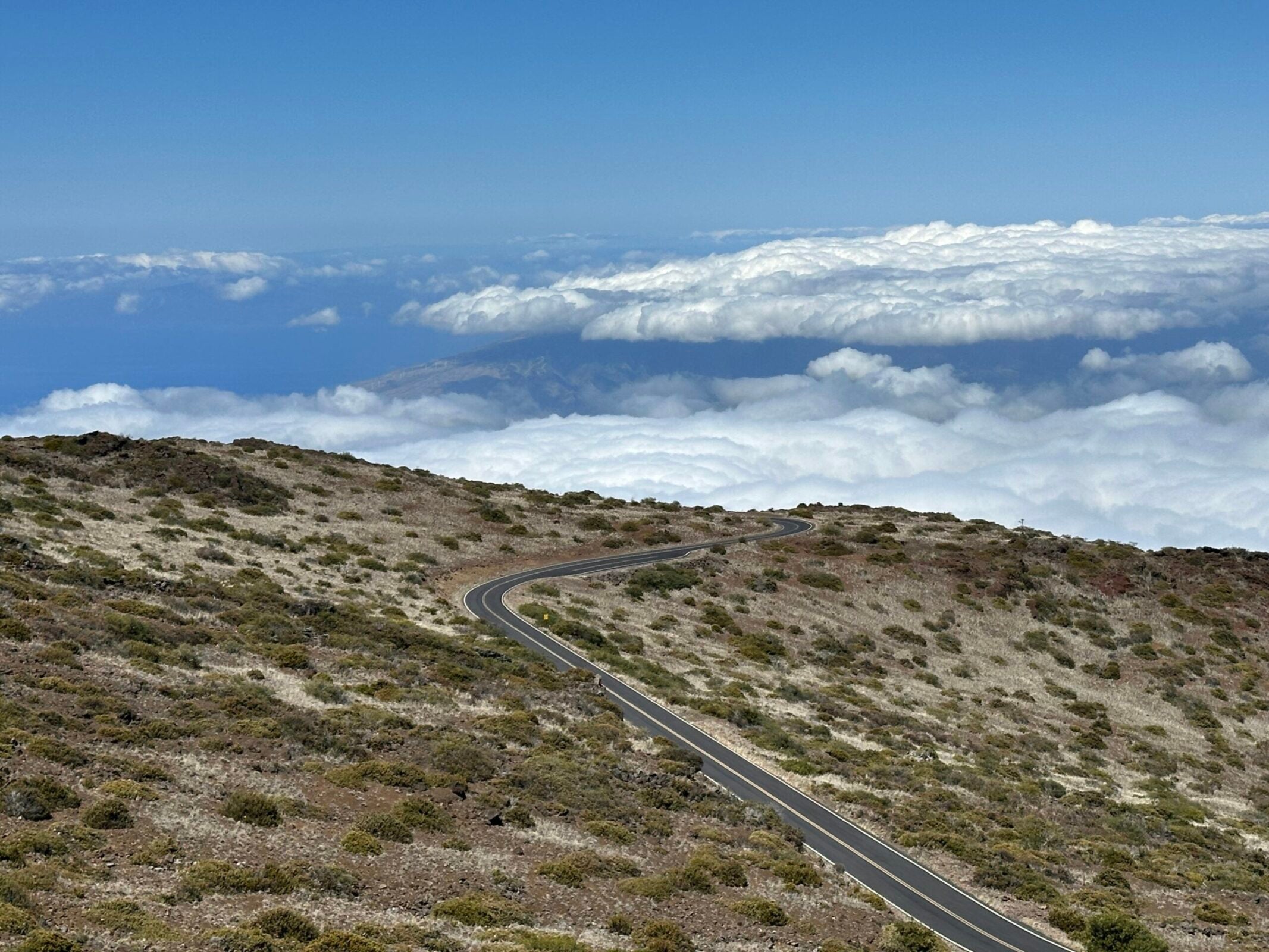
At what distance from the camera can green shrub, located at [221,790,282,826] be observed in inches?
838

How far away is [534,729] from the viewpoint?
106ft

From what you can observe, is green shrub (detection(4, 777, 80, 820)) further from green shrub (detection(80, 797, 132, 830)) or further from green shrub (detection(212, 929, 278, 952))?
green shrub (detection(212, 929, 278, 952))

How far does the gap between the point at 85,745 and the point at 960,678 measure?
162 ft

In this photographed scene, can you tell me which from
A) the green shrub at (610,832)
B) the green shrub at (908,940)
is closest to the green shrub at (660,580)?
the green shrub at (610,832)

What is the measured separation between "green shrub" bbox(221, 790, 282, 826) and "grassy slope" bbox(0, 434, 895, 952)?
Result: 0.20 ft

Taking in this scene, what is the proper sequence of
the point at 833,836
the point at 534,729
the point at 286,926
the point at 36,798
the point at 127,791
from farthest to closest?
the point at 534,729 < the point at 833,836 < the point at 127,791 < the point at 36,798 < the point at 286,926

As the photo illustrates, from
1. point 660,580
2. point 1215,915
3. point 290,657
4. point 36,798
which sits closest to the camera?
point 36,798

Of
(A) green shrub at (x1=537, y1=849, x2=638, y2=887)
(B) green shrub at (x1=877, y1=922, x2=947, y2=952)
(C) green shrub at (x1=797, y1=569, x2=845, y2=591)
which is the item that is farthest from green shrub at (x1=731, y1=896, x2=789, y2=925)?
(C) green shrub at (x1=797, y1=569, x2=845, y2=591)

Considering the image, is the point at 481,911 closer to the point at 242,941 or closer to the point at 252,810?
the point at 242,941

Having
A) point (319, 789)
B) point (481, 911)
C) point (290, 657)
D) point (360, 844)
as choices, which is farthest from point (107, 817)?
point (290, 657)

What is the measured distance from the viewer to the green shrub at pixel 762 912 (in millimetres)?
22578

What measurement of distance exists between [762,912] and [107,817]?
545 inches

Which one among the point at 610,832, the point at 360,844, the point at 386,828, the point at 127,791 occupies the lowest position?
the point at 610,832

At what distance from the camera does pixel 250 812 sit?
21.5 m
